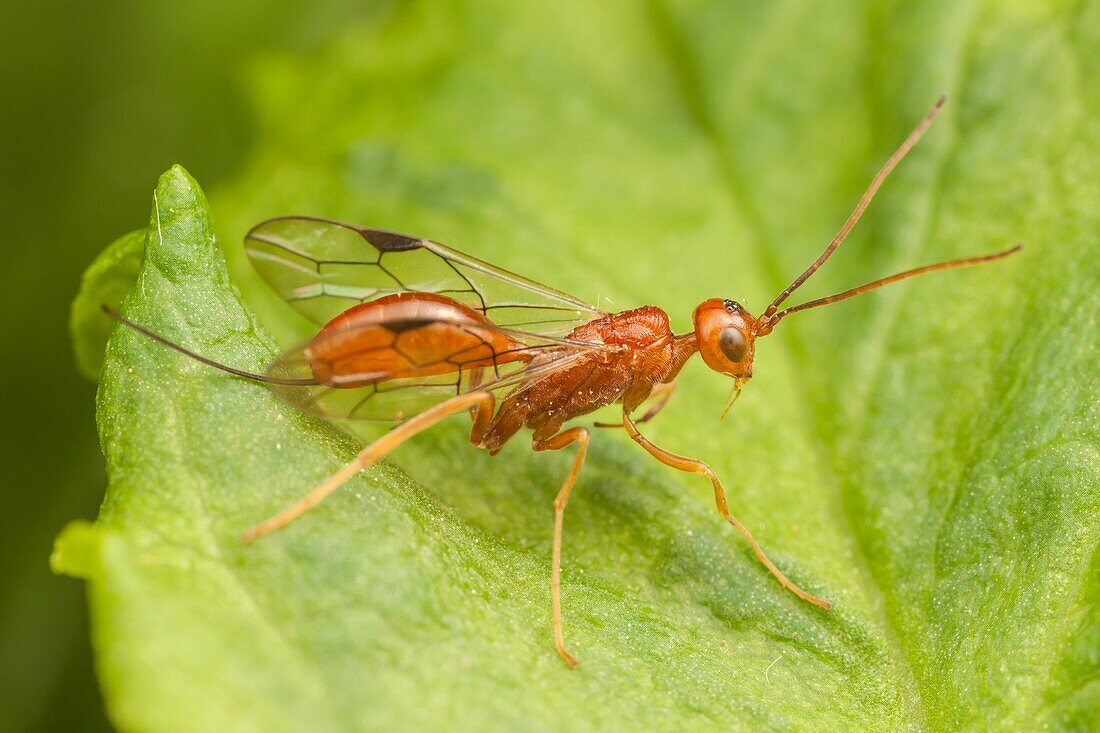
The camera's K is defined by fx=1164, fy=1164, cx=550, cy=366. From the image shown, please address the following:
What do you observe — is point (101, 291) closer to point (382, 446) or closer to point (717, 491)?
point (382, 446)

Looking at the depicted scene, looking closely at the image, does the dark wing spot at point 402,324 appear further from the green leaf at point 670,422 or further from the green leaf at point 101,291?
the green leaf at point 101,291

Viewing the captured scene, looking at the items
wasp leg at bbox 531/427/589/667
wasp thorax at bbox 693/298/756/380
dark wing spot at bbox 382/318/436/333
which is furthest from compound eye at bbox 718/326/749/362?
dark wing spot at bbox 382/318/436/333

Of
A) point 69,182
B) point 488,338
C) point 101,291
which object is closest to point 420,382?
point 488,338

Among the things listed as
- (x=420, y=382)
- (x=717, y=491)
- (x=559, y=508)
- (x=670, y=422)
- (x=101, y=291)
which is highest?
(x=670, y=422)

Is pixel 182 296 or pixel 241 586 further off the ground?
pixel 182 296

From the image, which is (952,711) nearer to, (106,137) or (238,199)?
(238,199)

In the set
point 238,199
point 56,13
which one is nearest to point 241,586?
point 238,199

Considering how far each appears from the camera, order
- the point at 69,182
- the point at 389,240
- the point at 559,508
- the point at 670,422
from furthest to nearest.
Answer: the point at 69,182 → the point at 670,422 → the point at 389,240 → the point at 559,508
